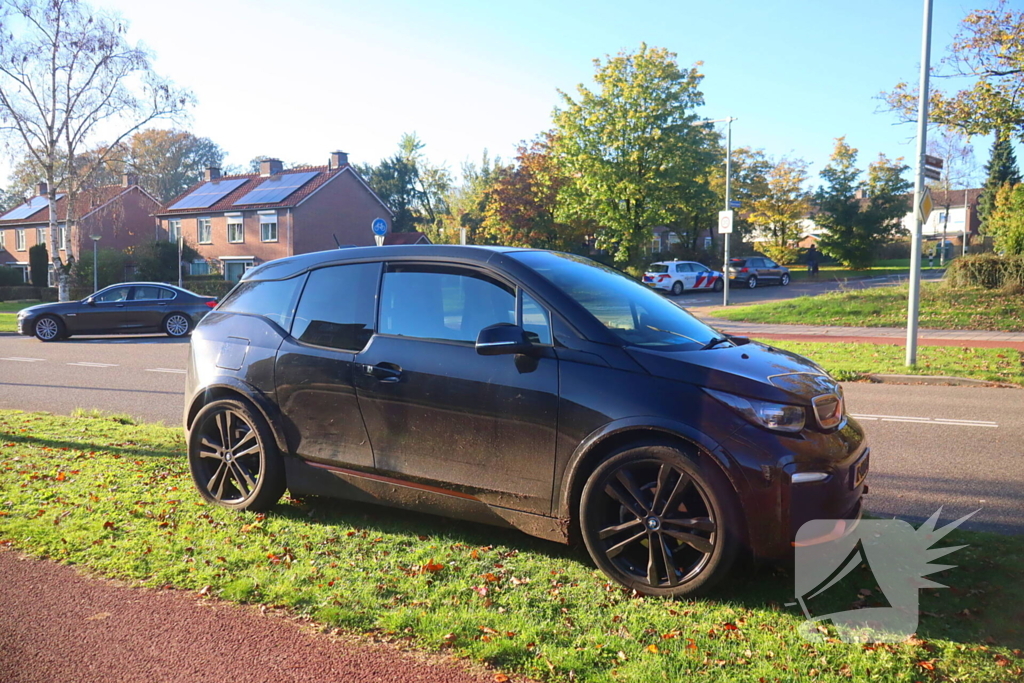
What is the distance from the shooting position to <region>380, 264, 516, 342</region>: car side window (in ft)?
14.6

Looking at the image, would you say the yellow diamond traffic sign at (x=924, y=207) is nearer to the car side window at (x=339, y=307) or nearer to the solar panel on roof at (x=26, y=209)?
the car side window at (x=339, y=307)

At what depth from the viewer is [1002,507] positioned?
5.39 m

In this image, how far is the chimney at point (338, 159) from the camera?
56094 millimetres

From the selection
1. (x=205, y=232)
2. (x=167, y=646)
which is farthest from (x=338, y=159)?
(x=167, y=646)

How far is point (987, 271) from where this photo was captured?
22.2 metres

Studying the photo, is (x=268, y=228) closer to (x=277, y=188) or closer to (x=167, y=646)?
(x=277, y=188)

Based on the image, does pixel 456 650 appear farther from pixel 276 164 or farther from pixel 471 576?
pixel 276 164

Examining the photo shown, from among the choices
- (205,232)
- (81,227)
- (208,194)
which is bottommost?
(205,232)

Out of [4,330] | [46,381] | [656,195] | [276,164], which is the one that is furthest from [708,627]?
[276,164]

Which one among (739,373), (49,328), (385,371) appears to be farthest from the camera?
(49,328)

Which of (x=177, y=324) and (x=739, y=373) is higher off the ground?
(x=739, y=373)

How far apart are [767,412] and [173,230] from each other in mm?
61142

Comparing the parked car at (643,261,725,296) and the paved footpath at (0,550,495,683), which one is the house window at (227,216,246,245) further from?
the paved footpath at (0,550,495,683)

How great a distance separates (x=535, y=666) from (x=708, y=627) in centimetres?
84
